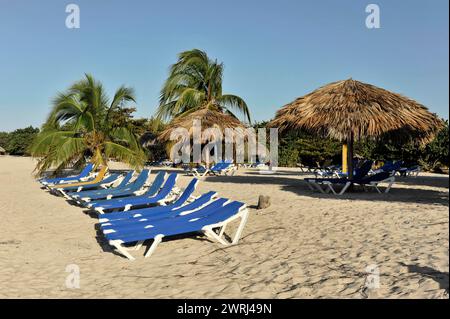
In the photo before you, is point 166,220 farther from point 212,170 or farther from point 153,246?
point 212,170

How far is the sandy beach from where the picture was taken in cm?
313

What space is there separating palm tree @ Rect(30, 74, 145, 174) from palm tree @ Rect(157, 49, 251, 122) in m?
3.35

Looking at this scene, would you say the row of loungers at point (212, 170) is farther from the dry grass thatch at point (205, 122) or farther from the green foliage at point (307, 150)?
the green foliage at point (307, 150)

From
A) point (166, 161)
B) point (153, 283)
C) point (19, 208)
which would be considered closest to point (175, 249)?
point (153, 283)

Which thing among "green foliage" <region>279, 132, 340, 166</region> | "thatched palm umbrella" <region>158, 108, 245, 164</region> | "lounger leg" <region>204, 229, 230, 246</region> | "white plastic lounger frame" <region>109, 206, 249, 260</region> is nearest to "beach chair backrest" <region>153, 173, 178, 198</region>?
"white plastic lounger frame" <region>109, 206, 249, 260</region>

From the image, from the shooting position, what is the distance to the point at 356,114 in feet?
28.7

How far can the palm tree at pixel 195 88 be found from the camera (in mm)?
17047

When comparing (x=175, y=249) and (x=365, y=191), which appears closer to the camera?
(x=175, y=249)

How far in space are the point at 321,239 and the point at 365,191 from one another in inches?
218

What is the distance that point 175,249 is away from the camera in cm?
468

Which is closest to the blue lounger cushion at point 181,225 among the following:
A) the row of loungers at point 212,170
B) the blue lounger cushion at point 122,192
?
the blue lounger cushion at point 122,192

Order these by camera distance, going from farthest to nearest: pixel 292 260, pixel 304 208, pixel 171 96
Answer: pixel 171 96
pixel 304 208
pixel 292 260

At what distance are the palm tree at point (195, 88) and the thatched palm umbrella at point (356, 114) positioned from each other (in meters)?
7.73

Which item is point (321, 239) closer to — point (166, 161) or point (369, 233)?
point (369, 233)
